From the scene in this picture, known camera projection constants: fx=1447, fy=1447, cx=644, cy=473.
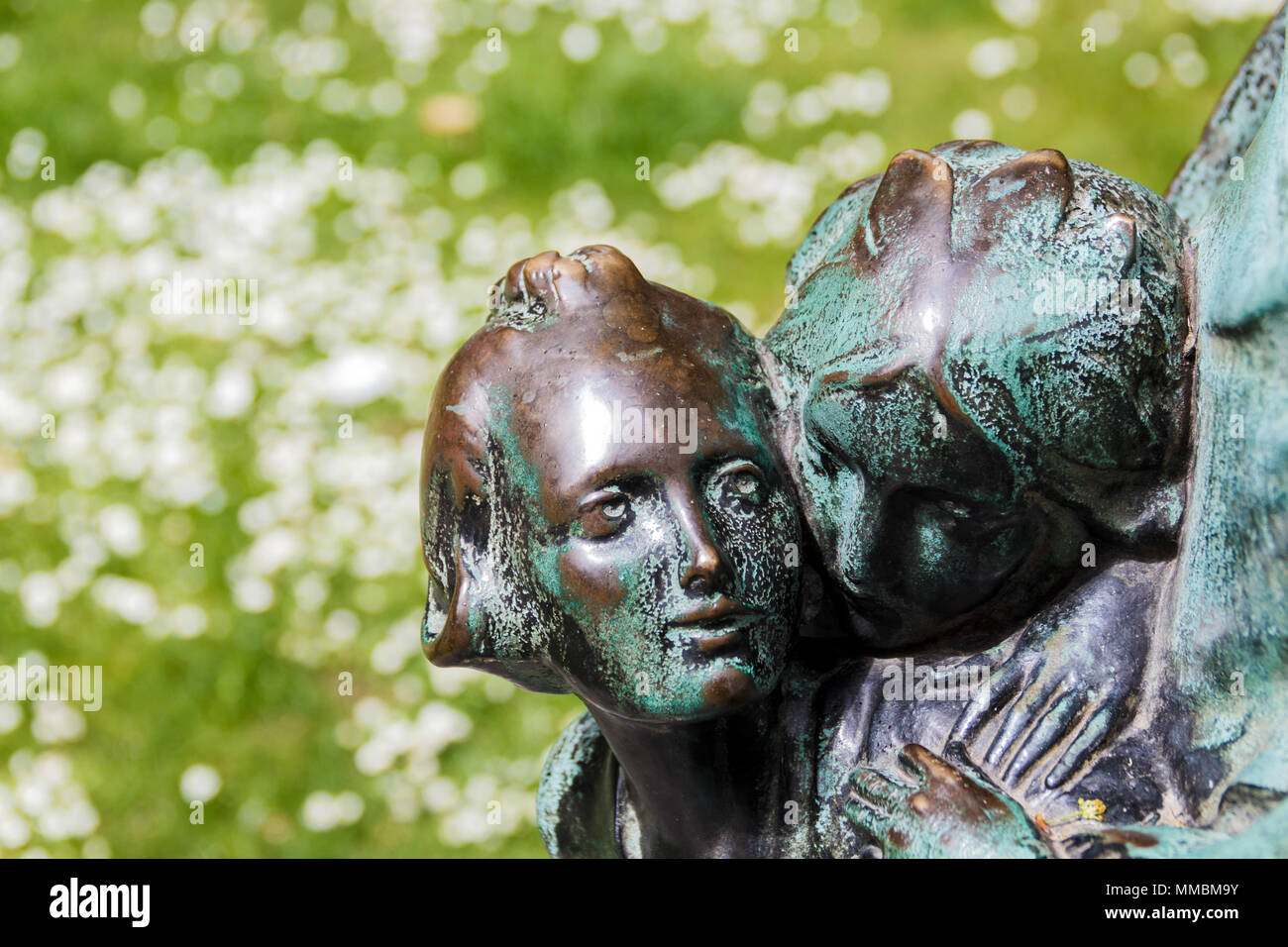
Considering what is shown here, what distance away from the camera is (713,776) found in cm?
163

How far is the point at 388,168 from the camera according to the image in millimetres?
5047

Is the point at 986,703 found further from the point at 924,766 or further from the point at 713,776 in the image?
the point at 713,776

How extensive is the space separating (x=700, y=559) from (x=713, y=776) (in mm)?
329

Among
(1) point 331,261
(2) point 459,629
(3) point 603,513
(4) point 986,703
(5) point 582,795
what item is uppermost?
(1) point 331,261

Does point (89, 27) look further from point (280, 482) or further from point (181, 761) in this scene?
point (181, 761)

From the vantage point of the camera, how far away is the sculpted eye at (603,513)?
1.45 meters

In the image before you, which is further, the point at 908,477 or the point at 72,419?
the point at 72,419

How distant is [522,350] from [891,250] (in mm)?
399

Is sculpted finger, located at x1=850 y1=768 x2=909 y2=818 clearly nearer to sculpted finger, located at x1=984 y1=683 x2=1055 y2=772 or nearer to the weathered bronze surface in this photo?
the weathered bronze surface

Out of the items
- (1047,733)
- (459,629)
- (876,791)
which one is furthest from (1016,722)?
(459,629)

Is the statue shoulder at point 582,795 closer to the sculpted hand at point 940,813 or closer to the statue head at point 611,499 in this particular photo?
the statue head at point 611,499

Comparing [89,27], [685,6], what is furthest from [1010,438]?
[89,27]

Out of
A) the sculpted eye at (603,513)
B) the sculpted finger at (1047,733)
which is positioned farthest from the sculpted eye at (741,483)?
the sculpted finger at (1047,733)

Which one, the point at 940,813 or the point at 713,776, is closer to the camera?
the point at 940,813
